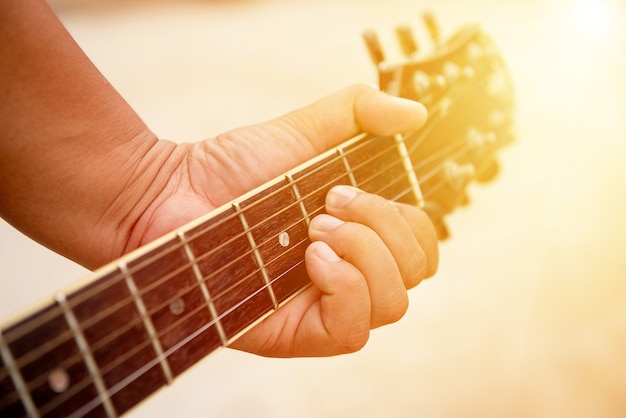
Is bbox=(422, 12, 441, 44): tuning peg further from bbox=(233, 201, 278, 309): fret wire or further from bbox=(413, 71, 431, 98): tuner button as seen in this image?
bbox=(233, 201, 278, 309): fret wire

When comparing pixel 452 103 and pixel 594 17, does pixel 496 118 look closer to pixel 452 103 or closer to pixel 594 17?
pixel 452 103

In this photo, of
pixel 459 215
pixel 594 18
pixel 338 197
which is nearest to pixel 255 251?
pixel 338 197

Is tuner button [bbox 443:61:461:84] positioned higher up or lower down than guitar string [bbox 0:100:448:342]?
higher up

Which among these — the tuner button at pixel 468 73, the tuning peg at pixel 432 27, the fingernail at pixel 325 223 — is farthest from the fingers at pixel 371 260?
the tuning peg at pixel 432 27

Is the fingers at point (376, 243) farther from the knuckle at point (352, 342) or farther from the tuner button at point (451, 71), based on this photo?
the tuner button at point (451, 71)

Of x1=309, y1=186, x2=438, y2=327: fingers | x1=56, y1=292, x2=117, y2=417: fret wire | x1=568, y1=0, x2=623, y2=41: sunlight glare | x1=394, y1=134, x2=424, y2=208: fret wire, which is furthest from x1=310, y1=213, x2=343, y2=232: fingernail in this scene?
x1=568, y1=0, x2=623, y2=41: sunlight glare

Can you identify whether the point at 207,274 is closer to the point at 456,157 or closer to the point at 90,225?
the point at 90,225
